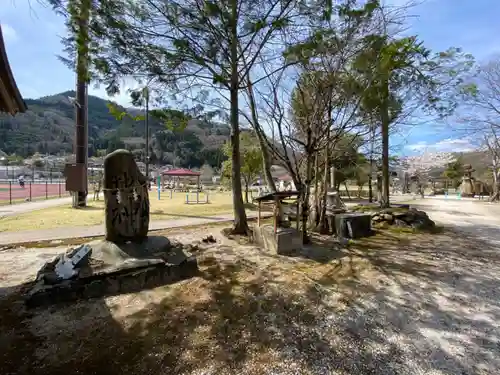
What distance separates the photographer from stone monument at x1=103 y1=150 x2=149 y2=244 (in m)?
4.25

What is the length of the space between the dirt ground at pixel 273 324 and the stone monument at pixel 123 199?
1.08 m

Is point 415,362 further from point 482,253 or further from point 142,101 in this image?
point 142,101

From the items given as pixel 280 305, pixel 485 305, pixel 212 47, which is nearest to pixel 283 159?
pixel 212 47

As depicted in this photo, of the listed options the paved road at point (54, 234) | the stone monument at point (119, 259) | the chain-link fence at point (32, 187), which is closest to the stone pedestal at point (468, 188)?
the paved road at point (54, 234)

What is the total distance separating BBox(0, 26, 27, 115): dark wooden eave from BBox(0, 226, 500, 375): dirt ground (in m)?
2.48

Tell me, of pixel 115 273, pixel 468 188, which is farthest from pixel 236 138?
pixel 468 188

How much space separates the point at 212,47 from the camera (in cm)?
573

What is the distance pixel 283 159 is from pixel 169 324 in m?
4.96

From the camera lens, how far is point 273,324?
3006 millimetres

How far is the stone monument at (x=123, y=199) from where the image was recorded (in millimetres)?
4254

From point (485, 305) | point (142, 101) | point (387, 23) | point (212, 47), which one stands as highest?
point (387, 23)

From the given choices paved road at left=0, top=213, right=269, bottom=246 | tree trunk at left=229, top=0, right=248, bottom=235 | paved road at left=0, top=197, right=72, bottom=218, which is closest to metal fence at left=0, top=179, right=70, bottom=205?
paved road at left=0, top=197, right=72, bottom=218

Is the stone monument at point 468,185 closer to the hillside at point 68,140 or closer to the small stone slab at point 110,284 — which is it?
the small stone slab at point 110,284

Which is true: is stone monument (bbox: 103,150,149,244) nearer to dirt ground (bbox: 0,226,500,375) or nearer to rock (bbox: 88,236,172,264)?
rock (bbox: 88,236,172,264)
